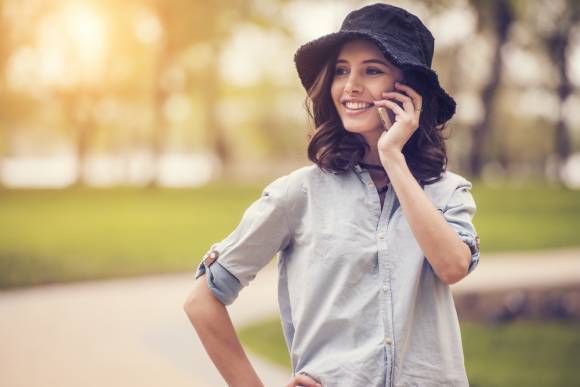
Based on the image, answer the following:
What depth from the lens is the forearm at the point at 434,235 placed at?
209 cm

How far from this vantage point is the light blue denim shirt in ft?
6.90

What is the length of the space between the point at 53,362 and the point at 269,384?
74.0 inches

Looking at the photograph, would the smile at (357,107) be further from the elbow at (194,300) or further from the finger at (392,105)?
the elbow at (194,300)

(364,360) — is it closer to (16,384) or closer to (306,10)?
(16,384)

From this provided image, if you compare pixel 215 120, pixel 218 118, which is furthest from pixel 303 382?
pixel 218 118

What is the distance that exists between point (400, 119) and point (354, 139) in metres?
0.20

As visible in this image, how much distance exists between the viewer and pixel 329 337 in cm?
215

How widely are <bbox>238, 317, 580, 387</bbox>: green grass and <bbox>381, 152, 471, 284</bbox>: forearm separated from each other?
3.75 metres

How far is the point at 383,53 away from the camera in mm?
2279

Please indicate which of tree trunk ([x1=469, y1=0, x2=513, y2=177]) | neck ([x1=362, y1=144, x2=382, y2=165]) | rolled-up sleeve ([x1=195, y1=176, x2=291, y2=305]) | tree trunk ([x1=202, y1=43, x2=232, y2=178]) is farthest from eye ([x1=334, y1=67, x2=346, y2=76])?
tree trunk ([x1=202, y1=43, x2=232, y2=178])

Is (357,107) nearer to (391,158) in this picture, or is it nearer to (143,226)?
(391,158)

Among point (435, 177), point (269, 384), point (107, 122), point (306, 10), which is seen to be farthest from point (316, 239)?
point (107, 122)

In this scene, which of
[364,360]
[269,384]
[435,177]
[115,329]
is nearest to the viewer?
[364,360]

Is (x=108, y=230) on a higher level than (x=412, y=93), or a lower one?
lower
